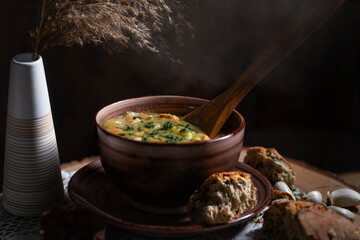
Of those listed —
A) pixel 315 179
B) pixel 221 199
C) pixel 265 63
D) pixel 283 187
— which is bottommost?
pixel 315 179

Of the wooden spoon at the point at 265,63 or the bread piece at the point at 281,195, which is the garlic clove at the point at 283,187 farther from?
the wooden spoon at the point at 265,63

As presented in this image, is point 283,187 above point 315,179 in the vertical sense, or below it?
above

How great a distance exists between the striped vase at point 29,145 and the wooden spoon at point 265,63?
52 centimetres

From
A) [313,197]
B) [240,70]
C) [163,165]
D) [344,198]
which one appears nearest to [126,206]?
[163,165]

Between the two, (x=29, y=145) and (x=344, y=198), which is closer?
(x=29, y=145)

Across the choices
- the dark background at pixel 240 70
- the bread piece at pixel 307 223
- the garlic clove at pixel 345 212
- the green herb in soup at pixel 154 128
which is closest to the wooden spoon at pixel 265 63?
the green herb in soup at pixel 154 128

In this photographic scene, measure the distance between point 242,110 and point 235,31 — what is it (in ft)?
1.77

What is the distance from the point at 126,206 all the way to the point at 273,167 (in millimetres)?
574

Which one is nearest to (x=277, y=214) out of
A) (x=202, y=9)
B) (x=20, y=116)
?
(x=20, y=116)

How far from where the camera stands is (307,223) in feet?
4.32

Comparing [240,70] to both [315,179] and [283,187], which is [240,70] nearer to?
[315,179]

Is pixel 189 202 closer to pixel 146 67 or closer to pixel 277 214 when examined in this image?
pixel 277 214

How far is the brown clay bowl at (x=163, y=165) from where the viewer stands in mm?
1388

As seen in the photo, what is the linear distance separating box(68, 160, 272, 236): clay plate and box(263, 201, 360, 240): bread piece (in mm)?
66
